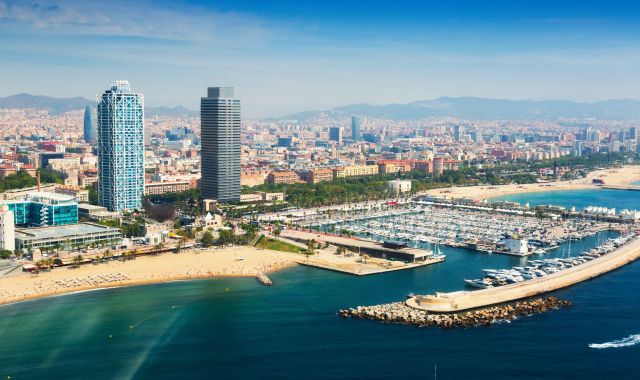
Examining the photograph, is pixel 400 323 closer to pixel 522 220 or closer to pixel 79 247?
pixel 79 247

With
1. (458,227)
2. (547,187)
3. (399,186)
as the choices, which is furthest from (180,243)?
(547,187)

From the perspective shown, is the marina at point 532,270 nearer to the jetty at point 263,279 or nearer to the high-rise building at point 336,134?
the jetty at point 263,279

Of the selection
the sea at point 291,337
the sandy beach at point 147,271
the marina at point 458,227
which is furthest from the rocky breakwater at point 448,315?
the marina at point 458,227

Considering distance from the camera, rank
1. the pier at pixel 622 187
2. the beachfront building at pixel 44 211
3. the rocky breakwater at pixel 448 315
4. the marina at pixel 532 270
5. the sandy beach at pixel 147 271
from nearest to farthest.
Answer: the rocky breakwater at pixel 448 315 → the sandy beach at pixel 147 271 → the marina at pixel 532 270 → the beachfront building at pixel 44 211 → the pier at pixel 622 187

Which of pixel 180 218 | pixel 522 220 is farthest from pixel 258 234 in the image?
pixel 522 220

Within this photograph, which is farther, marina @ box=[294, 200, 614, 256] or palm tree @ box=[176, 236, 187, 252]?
marina @ box=[294, 200, 614, 256]

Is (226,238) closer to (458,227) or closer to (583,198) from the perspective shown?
(458,227)

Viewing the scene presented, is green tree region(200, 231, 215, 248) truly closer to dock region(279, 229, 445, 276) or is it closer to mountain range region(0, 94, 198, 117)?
dock region(279, 229, 445, 276)

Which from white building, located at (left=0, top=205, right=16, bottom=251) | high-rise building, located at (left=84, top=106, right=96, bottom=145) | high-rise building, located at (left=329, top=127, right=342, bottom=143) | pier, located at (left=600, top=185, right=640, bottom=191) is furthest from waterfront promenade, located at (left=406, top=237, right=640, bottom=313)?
high-rise building, located at (left=329, top=127, right=342, bottom=143)
